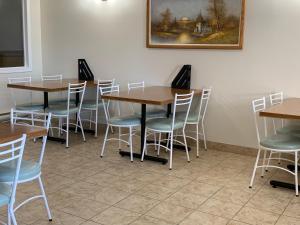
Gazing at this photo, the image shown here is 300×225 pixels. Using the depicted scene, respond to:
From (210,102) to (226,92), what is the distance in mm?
253

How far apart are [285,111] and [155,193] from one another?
1375mm

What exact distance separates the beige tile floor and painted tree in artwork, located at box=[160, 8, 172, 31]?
172 centimetres

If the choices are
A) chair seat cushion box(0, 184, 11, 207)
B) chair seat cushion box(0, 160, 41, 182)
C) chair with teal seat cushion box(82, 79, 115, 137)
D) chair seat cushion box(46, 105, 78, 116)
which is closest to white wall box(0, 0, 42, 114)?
chair seat cushion box(46, 105, 78, 116)

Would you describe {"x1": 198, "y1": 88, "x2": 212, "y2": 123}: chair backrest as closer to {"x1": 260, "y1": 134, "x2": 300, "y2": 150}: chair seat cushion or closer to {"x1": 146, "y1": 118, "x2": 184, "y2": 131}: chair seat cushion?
{"x1": 146, "y1": 118, "x2": 184, "y2": 131}: chair seat cushion

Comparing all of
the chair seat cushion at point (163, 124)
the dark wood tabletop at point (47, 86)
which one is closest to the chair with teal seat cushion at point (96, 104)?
the dark wood tabletop at point (47, 86)

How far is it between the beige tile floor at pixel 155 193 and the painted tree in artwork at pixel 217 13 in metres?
1.63

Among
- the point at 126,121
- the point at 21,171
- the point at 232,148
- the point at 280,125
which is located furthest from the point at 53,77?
the point at 21,171

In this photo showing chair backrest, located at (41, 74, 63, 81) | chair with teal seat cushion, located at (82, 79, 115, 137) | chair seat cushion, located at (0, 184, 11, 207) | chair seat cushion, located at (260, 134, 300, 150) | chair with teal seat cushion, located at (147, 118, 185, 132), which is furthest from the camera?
chair backrest, located at (41, 74, 63, 81)

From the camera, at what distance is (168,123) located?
4.20 meters

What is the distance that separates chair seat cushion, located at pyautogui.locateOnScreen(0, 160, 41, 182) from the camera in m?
2.46

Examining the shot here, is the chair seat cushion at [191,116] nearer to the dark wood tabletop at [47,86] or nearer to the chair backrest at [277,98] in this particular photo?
the chair backrest at [277,98]

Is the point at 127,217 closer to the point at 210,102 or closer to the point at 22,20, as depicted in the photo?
the point at 210,102

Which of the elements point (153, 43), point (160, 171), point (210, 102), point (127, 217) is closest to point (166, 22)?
point (153, 43)

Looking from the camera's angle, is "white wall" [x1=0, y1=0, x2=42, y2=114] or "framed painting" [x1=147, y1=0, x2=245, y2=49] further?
"white wall" [x1=0, y1=0, x2=42, y2=114]
